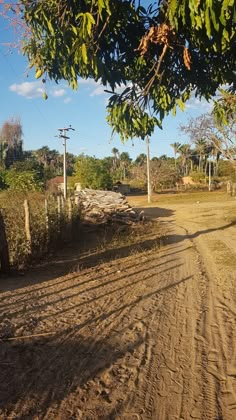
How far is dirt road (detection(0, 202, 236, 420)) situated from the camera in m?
3.54

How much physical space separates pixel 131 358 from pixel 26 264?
5847 mm

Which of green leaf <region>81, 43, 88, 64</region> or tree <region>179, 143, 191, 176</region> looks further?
tree <region>179, 143, 191, 176</region>

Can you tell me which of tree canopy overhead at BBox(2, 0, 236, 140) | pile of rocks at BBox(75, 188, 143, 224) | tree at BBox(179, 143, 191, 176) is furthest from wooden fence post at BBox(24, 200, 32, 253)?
tree at BBox(179, 143, 191, 176)

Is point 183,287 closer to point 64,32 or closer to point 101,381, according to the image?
point 101,381

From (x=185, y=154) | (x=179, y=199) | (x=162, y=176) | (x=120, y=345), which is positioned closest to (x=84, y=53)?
(x=120, y=345)

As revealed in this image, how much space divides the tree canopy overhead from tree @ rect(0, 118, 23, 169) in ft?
198

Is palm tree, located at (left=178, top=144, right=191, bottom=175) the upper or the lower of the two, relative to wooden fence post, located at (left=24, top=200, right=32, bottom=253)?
upper

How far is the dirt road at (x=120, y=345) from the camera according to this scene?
3545mm

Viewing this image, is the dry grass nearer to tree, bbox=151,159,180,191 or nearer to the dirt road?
tree, bbox=151,159,180,191

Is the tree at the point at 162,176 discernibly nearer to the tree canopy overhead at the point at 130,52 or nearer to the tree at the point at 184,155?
the tree at the point at 184,155

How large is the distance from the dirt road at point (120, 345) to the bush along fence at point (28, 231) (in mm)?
954

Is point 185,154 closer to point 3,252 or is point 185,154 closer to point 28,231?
point 28,231

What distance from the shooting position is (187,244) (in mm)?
14109

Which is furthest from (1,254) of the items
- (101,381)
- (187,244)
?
(187,244)
